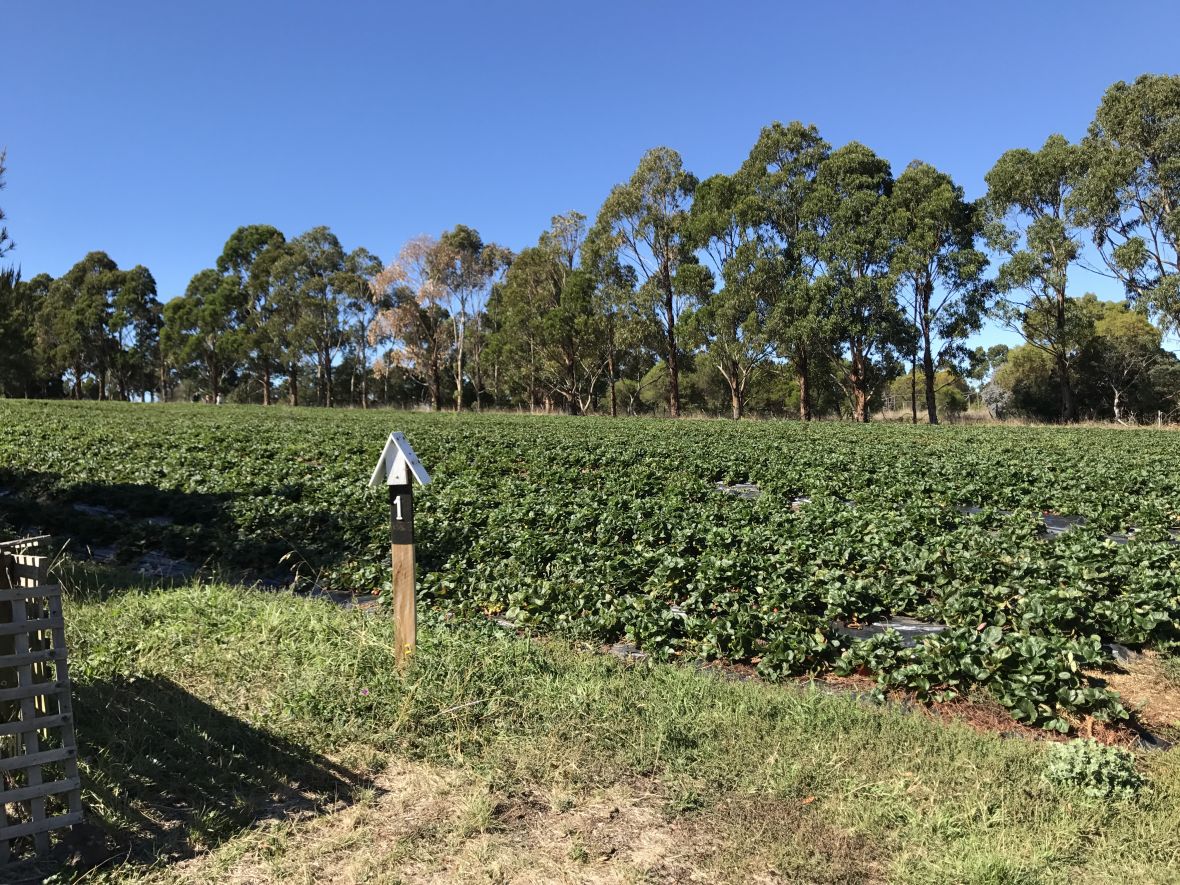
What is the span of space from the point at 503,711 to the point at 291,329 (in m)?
60.2

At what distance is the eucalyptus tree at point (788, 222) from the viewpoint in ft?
119

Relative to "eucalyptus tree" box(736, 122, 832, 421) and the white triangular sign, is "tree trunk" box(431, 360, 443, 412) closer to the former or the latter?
"eucalyptus tree" box(736, 122, 832, 421)

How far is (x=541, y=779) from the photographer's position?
3.44 m

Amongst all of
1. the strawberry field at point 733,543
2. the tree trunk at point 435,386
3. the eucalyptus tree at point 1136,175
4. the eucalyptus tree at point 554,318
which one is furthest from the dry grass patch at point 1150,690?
the tree trunk at point 435,386

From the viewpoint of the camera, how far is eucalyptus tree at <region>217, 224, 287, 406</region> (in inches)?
2317

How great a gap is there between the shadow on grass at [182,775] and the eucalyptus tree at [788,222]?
115ft

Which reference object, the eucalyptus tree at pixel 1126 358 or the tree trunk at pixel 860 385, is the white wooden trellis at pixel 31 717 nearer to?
the tree trunk at pixel 860 385

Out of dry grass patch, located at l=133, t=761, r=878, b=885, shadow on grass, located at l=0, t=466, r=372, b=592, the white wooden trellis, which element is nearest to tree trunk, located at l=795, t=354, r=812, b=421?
shadow on grass, located at l=0, t=466, r=372, b=592

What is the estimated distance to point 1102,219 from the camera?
31.5m

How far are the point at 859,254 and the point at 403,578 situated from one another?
36634mm

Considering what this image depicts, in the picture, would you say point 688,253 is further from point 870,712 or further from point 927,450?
point 870,712

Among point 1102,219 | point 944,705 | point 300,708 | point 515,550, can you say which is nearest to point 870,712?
point 944,705

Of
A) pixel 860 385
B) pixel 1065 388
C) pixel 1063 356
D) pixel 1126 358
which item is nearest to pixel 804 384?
pixel 860 385

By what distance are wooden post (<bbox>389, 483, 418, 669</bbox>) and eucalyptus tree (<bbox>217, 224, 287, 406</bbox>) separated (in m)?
58.5
